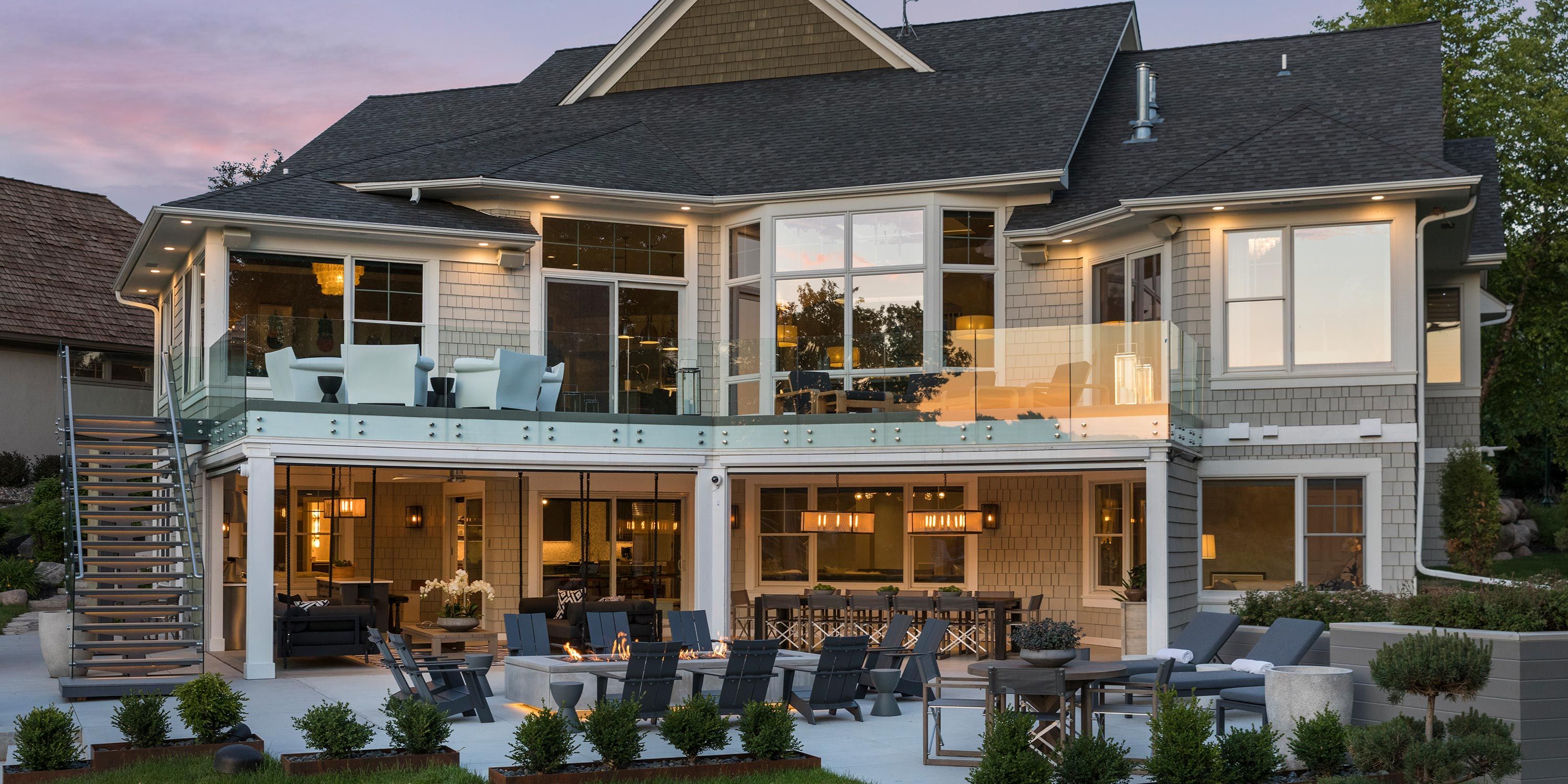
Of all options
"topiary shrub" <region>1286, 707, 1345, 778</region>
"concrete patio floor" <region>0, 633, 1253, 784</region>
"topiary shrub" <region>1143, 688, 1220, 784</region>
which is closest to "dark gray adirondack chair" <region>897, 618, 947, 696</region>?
"concrete patio floor" <region>0, 633, 1253, 784</region>

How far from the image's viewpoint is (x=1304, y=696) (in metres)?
10.4

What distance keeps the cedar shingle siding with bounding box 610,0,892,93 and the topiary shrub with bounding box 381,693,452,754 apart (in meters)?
15.3

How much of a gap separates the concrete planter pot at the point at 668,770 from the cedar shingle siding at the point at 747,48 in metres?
15.1

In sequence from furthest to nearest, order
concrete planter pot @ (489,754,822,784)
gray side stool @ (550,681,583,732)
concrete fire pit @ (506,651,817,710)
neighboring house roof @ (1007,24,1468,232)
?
neighboring house roof @ (1007,24,1468,232) < concrete fire pit @ (506,651,817,710) < gray side stool @ (550,681,583,732) < concrete planter pot @ (489,754,822,784)

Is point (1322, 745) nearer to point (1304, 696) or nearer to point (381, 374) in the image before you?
point (1304, 696)

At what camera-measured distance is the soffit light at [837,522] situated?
2003 cm

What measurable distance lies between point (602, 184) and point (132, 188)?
3089 centimetres

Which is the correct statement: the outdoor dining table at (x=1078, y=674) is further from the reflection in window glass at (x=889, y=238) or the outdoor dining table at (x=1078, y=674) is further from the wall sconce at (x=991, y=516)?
the wall sconce at (x=991, y=516)

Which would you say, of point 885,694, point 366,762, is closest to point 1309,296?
point 885,694

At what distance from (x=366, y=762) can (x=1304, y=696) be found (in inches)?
245

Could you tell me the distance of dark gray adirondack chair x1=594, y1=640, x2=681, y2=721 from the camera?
38.3 ft

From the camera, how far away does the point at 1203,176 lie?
17.8m

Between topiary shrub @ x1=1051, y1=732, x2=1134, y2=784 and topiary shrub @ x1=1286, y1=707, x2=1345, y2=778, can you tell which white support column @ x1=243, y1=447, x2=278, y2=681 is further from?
topiary shrub @ x1=1286, y1=707, x2=1345, y2=778

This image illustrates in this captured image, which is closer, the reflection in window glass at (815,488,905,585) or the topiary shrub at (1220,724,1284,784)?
the topiary shrub at (1220,724,1284,784)
